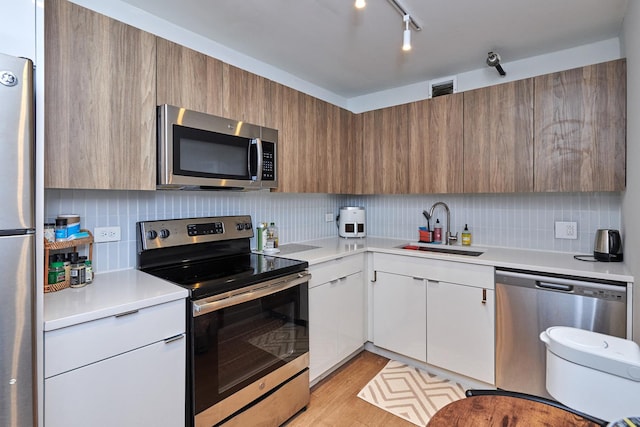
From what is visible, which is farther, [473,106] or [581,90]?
[473,106]

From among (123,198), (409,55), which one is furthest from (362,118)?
(123,198)

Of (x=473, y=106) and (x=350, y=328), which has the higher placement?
(x=473, y=106)

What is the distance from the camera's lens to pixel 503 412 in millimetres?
871

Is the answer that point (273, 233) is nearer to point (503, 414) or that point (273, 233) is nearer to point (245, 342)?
point (245, 342)

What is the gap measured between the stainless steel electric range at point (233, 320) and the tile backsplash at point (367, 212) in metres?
0.12

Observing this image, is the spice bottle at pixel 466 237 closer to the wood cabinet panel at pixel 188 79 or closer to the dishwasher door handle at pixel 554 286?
the dishwasher door handle at pixel 554 286

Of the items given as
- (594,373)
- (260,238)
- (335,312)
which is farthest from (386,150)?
(594,373)

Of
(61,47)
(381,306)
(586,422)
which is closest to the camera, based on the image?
(586,422)

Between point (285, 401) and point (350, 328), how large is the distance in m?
0.82

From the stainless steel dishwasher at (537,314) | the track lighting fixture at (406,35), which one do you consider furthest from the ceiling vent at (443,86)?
the stainless steel dishwasher at (537,314)

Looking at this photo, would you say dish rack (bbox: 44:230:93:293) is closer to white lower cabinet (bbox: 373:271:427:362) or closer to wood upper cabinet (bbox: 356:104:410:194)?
white lower cabinet (bbox: 373:271:427:362)

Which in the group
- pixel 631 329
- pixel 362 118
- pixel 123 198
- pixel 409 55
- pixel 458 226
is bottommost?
pixel 631 329

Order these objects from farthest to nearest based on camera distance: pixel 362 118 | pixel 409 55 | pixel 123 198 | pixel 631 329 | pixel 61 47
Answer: pixel 362 118, pixel 409 55, pixel 123 198, pixel 631 329, pixel 61 47

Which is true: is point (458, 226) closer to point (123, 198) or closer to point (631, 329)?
point (631, 329)
